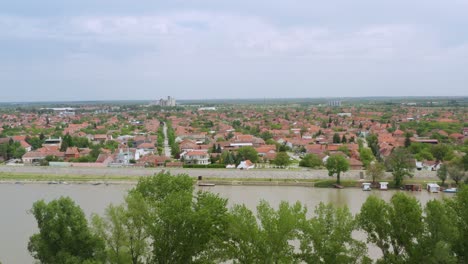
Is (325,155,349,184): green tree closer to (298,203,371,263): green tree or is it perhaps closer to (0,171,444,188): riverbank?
(0,171,444,188): riverbank

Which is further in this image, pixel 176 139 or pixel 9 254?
pixel 176 139

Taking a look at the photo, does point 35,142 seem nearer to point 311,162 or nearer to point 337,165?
point 311,162

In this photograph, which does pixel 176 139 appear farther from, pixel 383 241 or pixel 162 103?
pixel 162 103

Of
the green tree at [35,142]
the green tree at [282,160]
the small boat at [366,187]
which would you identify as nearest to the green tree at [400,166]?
the small boat at [366,187]

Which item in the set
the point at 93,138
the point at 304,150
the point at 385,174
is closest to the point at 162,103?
the point at 93,138

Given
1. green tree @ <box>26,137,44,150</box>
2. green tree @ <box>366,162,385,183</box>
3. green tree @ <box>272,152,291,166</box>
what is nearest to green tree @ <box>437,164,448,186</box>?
green tree @ <box>366,162,385,183</box>

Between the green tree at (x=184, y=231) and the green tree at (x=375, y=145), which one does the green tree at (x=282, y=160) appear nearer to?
the green tree at (x=375, y=145)

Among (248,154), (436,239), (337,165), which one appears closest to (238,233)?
(436,239)
